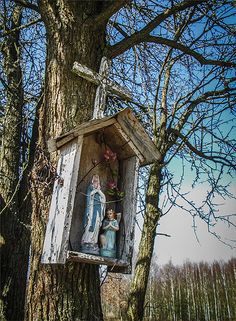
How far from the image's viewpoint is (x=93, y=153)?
2168mm

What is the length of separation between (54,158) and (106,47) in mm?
1010

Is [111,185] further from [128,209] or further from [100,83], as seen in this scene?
[100,83]

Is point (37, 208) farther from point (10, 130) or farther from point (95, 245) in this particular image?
point (10, 130)

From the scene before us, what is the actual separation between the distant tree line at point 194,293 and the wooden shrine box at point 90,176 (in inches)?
687

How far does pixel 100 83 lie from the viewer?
7.29 ft

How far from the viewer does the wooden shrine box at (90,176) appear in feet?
5.63

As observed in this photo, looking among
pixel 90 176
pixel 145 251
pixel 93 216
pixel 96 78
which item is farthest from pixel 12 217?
pixel 96 78

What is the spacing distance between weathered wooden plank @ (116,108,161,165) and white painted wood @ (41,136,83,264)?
1.13 ft

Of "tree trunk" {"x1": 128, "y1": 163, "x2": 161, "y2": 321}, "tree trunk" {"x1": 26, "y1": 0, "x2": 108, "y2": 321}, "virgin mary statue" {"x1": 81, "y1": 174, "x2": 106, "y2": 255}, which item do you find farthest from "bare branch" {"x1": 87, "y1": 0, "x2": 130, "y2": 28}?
"tree trunk" {"x1": 128, "y1": 163, "x2": 161, "y2": 321}

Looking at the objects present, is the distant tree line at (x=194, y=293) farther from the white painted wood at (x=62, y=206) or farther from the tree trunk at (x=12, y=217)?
the white painted wood at (x=62, y=206)

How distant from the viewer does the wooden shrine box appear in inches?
67.6

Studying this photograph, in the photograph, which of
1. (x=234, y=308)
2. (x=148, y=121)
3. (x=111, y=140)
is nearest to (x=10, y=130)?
(x=148, y=121)

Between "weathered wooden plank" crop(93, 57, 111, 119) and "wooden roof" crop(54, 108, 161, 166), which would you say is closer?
"wooden roof" crop(54, 108, 161, 166)

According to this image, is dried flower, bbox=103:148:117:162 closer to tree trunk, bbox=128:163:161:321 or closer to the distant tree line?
tree trunk, bbox=128:163:161:321
